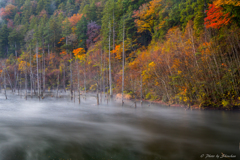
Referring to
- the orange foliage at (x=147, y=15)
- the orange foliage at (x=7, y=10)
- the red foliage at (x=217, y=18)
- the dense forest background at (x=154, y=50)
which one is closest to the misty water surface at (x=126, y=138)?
the dense forest background at (x=154, y=50)

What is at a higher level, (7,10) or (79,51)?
(7,10)

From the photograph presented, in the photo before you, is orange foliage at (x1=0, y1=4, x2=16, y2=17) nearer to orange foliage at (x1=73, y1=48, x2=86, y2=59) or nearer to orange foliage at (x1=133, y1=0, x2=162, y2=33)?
orange foliage at (x1=73, y1=48, x2=86, y2=59)

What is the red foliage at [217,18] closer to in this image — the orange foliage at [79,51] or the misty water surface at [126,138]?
the misty water surface at [126,138]

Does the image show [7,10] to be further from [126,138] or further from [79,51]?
[126,138]

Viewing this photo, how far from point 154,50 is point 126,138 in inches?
636

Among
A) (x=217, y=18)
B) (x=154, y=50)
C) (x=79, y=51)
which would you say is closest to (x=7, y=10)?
(x=79, y=51)

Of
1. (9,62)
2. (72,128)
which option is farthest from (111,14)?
(9,62)

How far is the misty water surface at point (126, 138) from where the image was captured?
7.24 m

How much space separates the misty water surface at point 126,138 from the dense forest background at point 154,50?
2.78 m

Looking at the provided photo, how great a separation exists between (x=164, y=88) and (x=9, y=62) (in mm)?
45864

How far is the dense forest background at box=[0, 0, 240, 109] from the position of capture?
47.2 ft

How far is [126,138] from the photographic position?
9344mm

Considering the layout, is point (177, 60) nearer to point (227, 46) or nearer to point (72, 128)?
point (227, 46)

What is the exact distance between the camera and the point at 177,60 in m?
16.3
